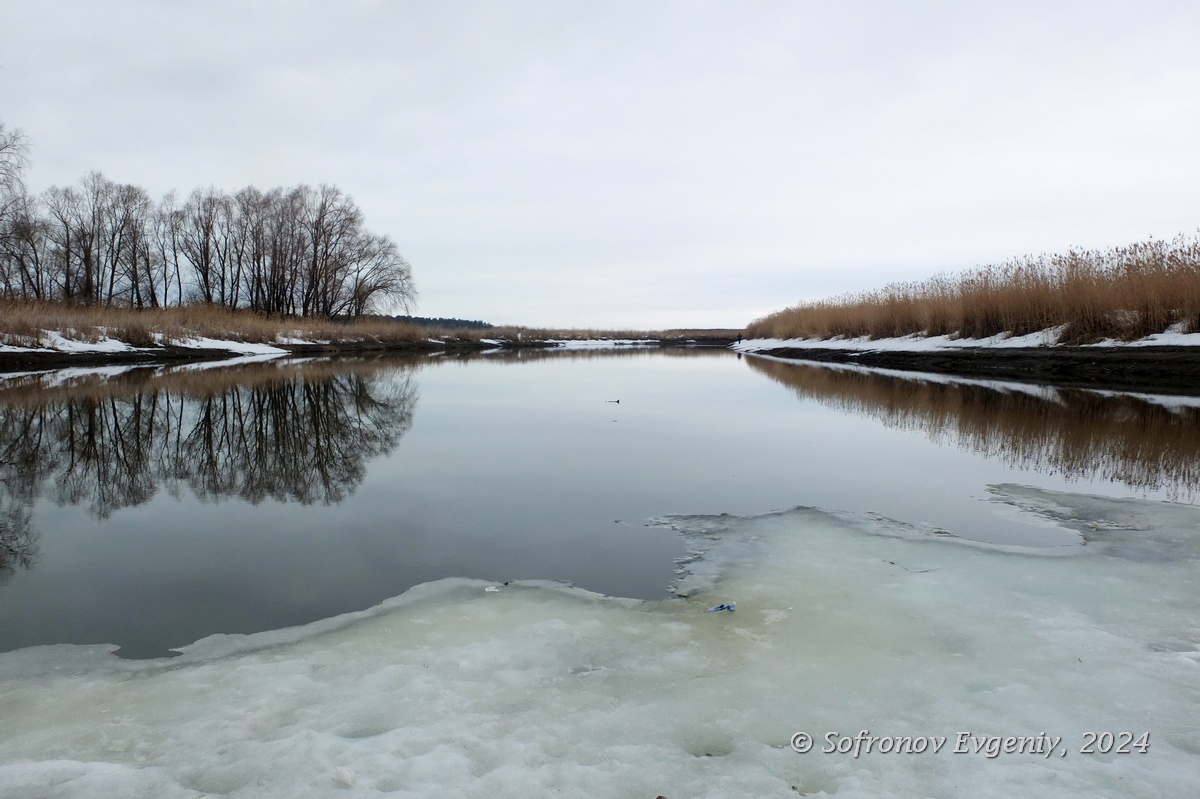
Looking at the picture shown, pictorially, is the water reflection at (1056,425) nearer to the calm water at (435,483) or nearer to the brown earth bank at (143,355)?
the calm water at (435,483)

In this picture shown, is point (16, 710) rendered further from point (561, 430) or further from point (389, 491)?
point (561, 430)

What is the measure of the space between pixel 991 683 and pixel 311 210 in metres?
42.9

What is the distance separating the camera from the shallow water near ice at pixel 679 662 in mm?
1630

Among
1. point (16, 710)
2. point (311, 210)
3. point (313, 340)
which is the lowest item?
point (16, 710)

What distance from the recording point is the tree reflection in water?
15.1 feet

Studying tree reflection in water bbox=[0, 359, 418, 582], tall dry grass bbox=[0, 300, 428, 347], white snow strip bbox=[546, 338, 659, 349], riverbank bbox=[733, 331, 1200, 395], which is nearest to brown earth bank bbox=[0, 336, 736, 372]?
tall dry grass bbox=[0, 300, 428, 347]

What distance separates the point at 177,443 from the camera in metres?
6.38

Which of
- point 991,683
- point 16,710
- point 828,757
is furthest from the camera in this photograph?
point 991,683

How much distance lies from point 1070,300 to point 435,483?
47.0 ft

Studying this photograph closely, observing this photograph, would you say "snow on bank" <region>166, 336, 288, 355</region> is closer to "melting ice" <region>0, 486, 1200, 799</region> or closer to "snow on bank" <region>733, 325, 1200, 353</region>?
"snow on bank" <region>733, 325, 1200, 353</region>

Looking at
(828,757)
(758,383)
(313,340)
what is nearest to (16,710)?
(828,757)

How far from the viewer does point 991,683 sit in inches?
79.8

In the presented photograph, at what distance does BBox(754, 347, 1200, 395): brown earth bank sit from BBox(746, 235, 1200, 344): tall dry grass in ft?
2.14

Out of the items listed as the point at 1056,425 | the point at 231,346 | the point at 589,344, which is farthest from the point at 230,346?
the point at 589,344
